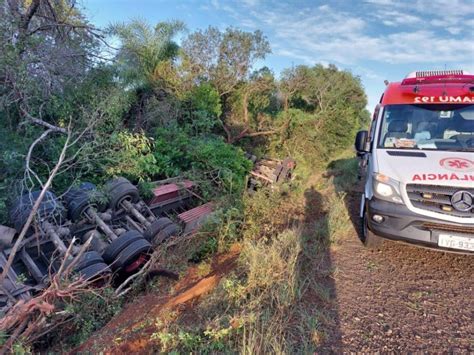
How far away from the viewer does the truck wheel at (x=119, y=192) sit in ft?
19.7

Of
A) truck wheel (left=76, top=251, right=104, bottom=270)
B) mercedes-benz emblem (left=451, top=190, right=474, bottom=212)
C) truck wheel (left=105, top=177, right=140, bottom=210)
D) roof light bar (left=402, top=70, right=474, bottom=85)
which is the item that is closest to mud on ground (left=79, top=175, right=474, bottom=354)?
truck wheel (left=76, top=251, right=104, bottom=270)

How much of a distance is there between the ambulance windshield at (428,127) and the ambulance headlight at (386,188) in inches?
32.0

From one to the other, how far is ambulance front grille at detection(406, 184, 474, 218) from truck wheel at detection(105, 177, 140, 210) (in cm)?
486

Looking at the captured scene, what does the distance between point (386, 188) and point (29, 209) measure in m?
5.36

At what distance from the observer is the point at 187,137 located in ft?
28.6

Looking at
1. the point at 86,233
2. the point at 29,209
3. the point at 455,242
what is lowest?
the point at 86,233

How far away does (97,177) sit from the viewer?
21.5ft

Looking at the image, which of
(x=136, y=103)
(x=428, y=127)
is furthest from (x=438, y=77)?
(x=136, y=103)

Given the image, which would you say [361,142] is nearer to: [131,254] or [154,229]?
[154,229]

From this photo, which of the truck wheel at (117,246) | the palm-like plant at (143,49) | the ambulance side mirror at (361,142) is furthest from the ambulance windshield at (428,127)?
the palm-like plant at (143,49)

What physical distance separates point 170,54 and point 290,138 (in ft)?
19.5

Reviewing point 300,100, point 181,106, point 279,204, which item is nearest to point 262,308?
point 279,204

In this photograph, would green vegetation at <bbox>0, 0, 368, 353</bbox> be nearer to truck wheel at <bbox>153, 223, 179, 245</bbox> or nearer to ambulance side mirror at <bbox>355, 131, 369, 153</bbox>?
truck wheel at <bbox>153, 223, 179, 245</bbox>

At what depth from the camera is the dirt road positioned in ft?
9.46
